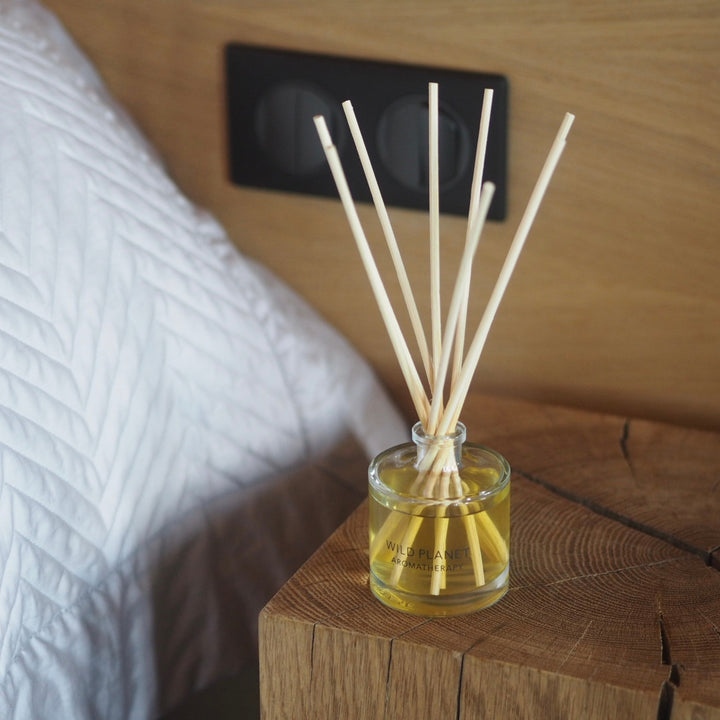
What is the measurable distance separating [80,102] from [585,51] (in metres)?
0.41

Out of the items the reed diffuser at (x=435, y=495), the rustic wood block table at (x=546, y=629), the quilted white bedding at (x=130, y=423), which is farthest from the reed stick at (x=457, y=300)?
the quilted white bedding at (x=130, y=423)

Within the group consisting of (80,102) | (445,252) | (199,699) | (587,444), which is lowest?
(199,699)

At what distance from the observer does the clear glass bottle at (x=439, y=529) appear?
0.57 metres

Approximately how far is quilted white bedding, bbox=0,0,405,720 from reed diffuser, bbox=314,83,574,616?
0.70ft

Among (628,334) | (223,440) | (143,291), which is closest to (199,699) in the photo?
(223,440)

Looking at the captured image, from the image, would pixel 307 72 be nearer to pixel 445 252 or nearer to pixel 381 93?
pixel 381 93

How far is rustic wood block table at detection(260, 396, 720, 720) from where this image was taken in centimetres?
54

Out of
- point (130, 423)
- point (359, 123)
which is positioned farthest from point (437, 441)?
point (359, 123)

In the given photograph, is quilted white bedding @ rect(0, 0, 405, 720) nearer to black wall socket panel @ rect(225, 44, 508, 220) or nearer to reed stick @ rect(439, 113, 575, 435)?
black wall socket panel @ rect(225, 44, 508, 220)

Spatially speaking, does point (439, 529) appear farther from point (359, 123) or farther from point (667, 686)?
point (359, 123)

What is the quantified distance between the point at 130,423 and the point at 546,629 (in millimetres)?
329

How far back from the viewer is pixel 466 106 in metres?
0.84

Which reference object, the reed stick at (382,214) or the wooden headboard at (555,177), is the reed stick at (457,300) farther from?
the wooden headboard at (555,177)

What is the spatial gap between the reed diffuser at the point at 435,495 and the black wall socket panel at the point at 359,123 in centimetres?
28
